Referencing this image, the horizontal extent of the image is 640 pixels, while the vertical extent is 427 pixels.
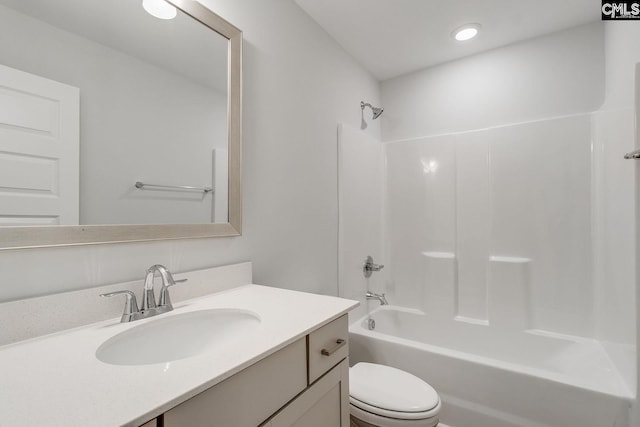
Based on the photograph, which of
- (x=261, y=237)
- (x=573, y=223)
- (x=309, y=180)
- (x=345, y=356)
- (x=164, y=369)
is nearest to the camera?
(x=164, y=369)

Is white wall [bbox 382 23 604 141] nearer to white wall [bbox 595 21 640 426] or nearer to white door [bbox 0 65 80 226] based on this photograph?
white wall [bbox 595 21 640 426]

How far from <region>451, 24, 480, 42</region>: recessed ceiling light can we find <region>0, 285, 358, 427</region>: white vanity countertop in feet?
6.75

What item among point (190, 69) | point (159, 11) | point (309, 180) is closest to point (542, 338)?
point (309, 180)

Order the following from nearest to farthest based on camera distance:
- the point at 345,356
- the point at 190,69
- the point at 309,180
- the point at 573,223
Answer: the point at 345,356 < the point at 190,69 < the point at 309,180 < the point at 573,223

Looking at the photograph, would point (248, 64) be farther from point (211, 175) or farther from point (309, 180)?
point (309, 180)

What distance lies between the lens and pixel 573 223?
74.7 inches

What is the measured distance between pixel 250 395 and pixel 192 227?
0.67m

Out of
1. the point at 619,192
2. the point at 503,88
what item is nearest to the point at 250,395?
the point at 619,192

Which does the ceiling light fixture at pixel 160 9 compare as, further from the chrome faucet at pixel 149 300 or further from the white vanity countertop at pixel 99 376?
the white vanity countertop at pixel 99 376

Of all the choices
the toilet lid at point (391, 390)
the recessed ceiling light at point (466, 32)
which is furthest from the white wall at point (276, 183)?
the recessed ceiling light at point (466, 32)

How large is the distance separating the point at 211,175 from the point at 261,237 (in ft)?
1.26

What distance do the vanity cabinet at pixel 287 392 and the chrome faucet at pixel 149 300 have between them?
426mm

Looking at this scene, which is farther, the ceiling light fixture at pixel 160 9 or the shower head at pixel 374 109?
the shower head at pixel 374 109

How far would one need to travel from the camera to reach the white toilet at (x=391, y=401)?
1.21 m
